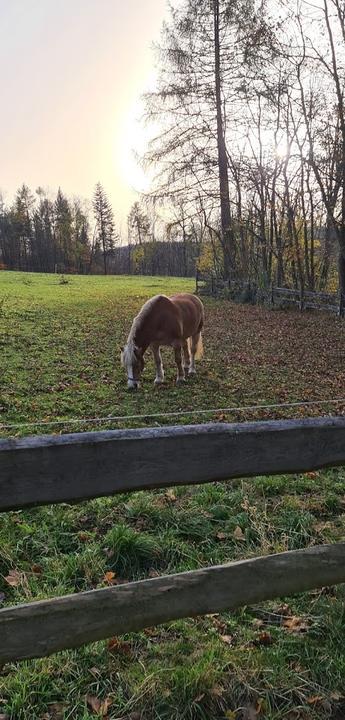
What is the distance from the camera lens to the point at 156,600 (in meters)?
2.03

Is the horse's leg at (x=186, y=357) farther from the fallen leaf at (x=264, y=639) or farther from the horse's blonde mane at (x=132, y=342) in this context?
the fallen leaf at (x=264, y=639)

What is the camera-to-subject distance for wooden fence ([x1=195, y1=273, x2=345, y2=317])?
20.5 m

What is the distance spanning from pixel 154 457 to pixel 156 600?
0.59m

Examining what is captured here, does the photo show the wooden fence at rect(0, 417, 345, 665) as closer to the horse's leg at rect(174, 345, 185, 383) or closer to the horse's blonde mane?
the horse's blonde mane

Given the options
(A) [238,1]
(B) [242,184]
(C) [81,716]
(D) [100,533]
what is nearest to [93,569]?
(D) [100,533]

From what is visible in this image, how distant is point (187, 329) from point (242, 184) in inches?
741

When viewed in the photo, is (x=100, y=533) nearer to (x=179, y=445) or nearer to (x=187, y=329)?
(x=179, y=445)

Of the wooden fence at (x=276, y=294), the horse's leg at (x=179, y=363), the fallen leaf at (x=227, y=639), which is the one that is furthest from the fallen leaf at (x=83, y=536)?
the wooden fence at (x=276, y=294)

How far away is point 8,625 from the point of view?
72.2 inches

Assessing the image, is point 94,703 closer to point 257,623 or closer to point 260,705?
point 260,705

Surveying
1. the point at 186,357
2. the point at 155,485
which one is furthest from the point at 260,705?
the point at 186,357

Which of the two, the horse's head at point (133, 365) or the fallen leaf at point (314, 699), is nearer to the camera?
the fallen leaf at point (314, 699)

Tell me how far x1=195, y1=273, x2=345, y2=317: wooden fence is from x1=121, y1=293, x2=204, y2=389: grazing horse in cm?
1182

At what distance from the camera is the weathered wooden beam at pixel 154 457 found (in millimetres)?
1910
